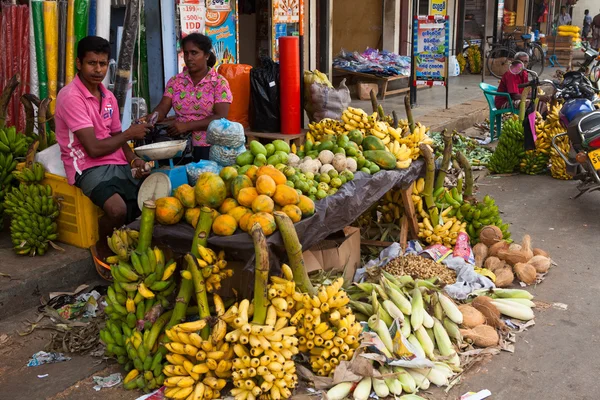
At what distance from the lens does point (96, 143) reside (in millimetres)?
4242

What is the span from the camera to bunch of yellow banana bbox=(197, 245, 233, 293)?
324cm

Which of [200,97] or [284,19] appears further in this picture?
[284,19]

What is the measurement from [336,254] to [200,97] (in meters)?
1.87

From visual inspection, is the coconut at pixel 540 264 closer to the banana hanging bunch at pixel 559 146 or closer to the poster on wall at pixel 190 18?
the banana hanging bunch at pixel 559 146

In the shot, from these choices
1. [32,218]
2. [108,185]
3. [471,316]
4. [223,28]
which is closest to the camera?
[471,316]

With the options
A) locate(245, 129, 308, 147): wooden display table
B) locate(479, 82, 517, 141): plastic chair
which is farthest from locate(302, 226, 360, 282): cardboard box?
locate(479, 82, 517, 141): plastic chair

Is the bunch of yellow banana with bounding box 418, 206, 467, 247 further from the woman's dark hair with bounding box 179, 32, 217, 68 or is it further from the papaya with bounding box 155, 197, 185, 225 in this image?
the papaya with bounding box 155, 197, 185, 225

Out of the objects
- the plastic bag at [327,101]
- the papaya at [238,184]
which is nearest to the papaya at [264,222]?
the papaya at [238,184]

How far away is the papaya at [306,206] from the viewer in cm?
357

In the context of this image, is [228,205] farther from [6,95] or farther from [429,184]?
[6,95]

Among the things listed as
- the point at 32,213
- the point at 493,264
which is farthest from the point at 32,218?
the point at 493,264

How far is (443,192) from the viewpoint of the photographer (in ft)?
17.8

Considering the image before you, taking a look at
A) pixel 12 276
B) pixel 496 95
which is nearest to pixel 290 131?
pixel 12 276

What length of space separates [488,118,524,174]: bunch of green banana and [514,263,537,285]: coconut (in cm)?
360
